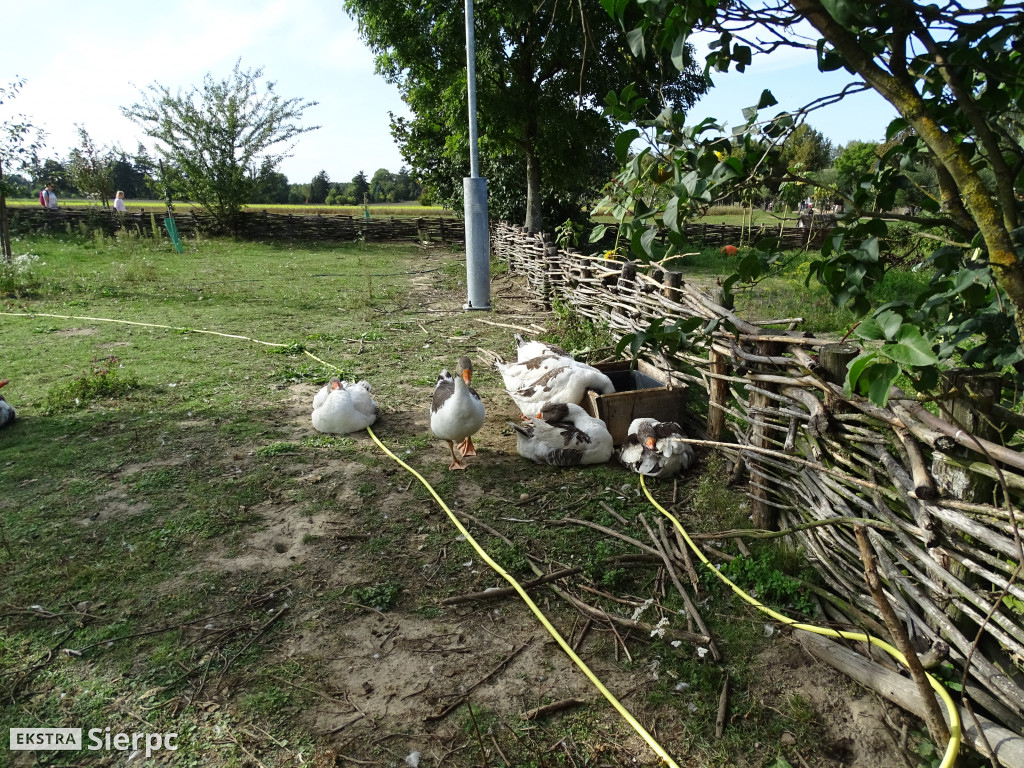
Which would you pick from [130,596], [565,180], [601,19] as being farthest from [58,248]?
[130,596]

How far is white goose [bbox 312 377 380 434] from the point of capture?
501 cm

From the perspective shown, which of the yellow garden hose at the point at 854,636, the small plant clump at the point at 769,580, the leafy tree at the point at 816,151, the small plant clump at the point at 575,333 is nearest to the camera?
the yellow garden hose at the point at 854,636

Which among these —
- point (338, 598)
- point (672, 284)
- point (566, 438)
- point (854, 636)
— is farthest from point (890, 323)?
point (672, 284)

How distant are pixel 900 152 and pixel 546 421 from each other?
10.3 ft

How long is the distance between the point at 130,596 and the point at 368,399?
244 cm

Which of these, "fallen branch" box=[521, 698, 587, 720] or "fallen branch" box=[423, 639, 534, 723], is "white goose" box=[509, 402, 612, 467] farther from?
"fallen branch" box=[521, 698, 587, 720]

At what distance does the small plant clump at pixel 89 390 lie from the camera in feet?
18.5

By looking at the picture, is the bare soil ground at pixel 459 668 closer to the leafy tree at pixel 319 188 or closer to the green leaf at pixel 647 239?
the green leaf at pixel 647 239

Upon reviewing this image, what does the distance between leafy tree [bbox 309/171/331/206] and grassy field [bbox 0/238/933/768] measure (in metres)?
52.9

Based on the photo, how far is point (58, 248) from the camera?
16656 mm

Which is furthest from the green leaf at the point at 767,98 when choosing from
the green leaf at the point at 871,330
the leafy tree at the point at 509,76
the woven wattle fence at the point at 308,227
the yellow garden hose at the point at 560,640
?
the woven wattle fence at the point at 308,227

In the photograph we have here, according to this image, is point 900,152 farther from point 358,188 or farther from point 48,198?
point 358,188

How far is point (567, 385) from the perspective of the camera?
480cm

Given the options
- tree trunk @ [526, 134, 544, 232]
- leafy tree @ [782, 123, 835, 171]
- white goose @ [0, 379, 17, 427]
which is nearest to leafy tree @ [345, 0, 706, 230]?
tree trunk @ [526, 134, 544, 232]
